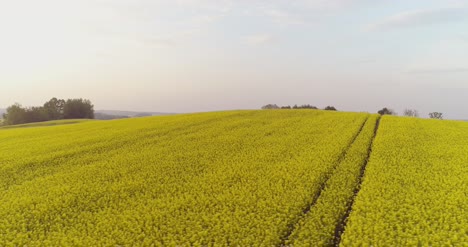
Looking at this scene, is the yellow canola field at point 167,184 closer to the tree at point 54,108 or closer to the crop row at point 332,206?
the crop row at point 332,206

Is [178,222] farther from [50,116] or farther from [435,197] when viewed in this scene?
[50,116]

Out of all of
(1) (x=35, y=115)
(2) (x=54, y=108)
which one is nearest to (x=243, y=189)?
(1) (x=35, y=115)

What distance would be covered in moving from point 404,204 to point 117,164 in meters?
15.4

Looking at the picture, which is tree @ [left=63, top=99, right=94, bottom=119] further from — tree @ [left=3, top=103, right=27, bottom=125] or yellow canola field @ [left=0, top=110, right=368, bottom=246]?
yellow canola field @ [left=0, top=110, right=368, bottom=246]

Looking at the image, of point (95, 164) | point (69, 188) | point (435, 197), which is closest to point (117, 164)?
point (95, 164)

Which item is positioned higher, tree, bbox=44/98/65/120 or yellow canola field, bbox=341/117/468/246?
tree, bbox=44/98/65/120

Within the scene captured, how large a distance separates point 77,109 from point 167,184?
300 feet

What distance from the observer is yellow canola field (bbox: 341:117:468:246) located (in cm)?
1155

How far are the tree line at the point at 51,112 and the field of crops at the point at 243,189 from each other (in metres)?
71.5

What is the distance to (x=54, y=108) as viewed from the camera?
97.2m

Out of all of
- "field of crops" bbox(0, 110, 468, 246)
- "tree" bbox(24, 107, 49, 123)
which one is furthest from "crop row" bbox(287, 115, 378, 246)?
"tree" bbox(24, 107, 49, 123)

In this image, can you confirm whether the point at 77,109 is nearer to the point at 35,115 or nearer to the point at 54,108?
the point at 54,108

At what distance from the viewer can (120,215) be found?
14.1 metres

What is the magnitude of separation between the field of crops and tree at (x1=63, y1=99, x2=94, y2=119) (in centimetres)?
7543
